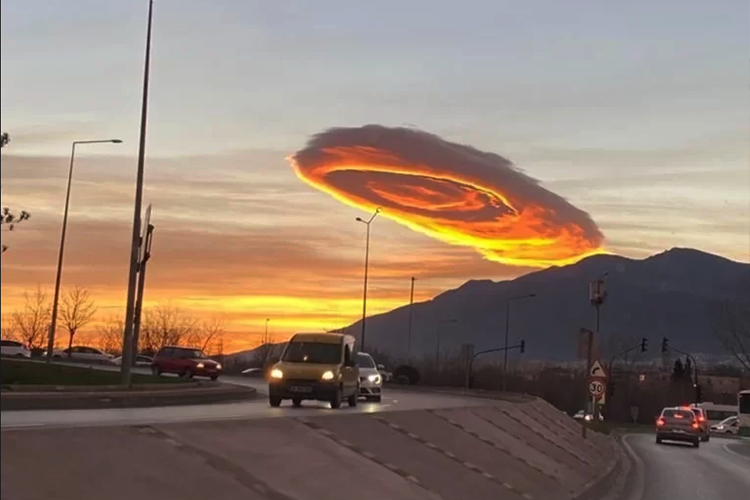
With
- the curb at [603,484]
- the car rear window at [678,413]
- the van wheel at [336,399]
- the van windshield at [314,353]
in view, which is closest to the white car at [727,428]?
the car rear window at [678,413]

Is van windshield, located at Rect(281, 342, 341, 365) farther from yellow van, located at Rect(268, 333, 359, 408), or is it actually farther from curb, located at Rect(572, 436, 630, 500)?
curb, located at Rect(572, 436, 630, 500)

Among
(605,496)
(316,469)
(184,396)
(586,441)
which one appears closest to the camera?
(316,469)

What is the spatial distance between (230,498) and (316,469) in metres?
2.77

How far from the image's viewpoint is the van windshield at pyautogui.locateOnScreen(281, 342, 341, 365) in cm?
3002

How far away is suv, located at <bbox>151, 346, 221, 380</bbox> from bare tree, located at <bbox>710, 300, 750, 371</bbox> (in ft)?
157

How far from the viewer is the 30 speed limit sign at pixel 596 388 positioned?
3347 centimetres

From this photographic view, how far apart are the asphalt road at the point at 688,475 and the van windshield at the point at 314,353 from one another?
338 inches

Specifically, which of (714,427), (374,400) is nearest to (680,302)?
(714,427)

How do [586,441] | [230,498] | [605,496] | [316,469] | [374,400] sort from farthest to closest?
[374,400] < [586,441] < [605,496] < [316,469] < [230,498]

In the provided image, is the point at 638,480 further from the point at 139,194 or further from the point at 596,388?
the point at 139,194

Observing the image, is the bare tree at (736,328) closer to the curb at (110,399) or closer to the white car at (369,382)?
the white car at (369,382)

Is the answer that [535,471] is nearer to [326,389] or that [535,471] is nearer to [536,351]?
[326,389]

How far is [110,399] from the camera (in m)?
26.8

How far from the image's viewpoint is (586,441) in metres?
35.2
